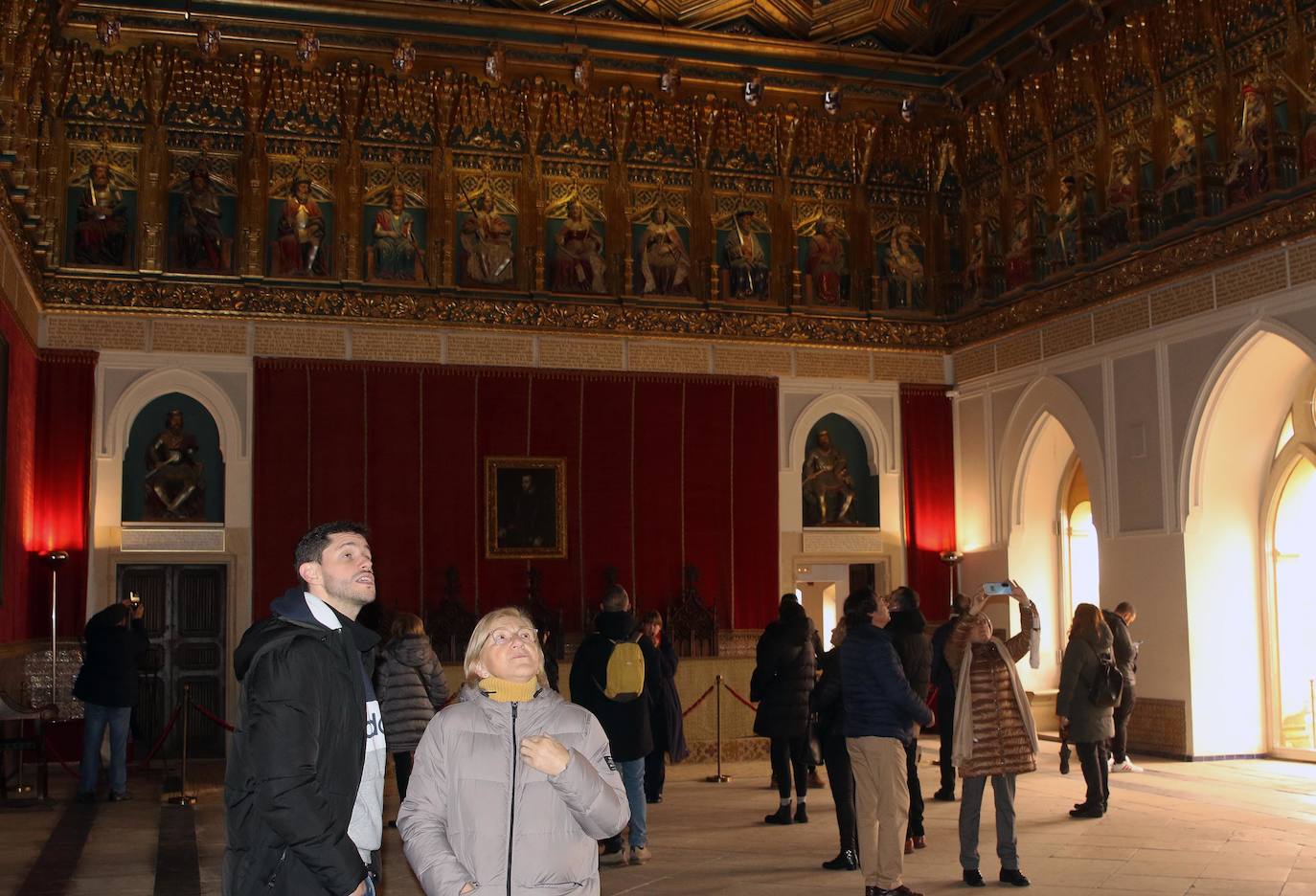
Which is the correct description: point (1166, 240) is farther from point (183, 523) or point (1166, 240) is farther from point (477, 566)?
point (183, 523)

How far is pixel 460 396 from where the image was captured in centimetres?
1695

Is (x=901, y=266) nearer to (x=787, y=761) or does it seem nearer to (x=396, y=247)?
(x=396, y=247)

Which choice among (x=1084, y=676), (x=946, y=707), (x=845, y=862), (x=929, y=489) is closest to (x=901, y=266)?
(x=929, y=489)

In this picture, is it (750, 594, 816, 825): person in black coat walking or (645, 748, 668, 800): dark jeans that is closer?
(750, 594, 816, 825): person in black coat walking

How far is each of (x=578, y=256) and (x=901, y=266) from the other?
4.60 metres

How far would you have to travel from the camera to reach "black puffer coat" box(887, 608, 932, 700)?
8.57 meters

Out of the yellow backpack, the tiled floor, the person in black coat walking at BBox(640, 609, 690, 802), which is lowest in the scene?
the tiled floor

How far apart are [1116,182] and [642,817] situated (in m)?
10.2

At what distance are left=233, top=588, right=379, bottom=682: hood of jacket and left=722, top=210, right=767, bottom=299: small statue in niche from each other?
48.6 ft

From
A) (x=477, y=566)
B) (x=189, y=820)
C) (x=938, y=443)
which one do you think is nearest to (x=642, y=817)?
(x=189, y=820)

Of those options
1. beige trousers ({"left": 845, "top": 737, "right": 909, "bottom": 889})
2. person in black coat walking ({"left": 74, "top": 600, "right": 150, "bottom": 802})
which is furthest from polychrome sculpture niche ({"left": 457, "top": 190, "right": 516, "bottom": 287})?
beige trousers ({"left": 845, "top": 737, "right": 909, "bottom": 889})

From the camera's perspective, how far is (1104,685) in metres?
9.84

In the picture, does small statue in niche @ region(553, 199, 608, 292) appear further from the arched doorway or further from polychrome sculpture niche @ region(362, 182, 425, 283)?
the arched doorway

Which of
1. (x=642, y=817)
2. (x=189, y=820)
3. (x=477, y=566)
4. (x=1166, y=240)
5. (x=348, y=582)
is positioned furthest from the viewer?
(x=477, y=566)
